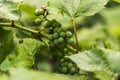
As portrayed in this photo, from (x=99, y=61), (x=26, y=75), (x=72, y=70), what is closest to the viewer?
(x=26, y=75)

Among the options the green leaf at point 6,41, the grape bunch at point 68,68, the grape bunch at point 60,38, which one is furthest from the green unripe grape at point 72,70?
the green leaf at point 6,41

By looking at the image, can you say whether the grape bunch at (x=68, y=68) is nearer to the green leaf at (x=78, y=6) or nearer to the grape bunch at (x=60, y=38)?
the grape bunch at (x=60, y=38)

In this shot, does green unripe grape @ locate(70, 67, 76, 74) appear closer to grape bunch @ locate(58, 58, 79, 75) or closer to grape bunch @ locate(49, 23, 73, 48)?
grape bunch @ locate(58, 58, 79, 75)

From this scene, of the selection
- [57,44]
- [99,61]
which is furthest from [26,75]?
[57,44]

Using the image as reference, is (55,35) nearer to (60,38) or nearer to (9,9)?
(60,38)

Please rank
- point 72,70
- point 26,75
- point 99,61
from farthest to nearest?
1. point 72,70
2. point 99,61
3. point 26,75
